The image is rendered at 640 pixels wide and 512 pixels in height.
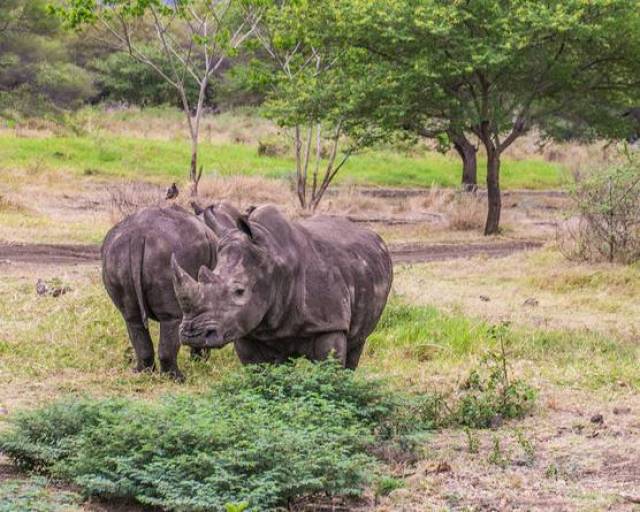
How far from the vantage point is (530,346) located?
37.0 ft

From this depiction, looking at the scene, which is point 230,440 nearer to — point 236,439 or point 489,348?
point 236,439

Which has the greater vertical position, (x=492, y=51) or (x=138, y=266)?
(x=492, y=51)

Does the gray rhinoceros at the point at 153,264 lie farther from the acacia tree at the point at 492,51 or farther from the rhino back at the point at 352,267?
the acacia tree at the point at 492,51

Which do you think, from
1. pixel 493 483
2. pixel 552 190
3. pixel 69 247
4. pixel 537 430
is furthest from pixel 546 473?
pixel 552 190

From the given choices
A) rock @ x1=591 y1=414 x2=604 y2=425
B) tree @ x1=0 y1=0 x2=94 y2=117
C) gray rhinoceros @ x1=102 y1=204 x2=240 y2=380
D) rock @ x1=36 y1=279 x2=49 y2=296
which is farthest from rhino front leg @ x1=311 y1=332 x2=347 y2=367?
tree @ x1=0 y1=0 x2=94 y2=117

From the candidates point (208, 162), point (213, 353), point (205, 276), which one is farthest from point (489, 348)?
point (208, 162)

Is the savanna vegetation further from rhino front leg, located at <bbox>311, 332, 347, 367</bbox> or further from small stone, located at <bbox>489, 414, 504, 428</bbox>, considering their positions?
rhino front leg, located at <bbox>311, 332, 347, 367</bbox>

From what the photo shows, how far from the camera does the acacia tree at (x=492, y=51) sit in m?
21.6

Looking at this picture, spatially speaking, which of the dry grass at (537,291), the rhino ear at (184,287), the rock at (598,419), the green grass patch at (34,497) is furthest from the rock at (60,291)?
the rock at (598,419)

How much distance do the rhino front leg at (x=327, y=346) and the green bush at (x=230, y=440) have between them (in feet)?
0.71

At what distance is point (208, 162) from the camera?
33.1 m

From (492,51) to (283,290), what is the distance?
49.3 ft

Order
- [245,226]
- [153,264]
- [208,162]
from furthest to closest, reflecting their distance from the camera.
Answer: [208,162] < [153,264] < [245,226]

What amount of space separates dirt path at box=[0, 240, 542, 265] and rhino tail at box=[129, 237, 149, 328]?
6.69 metres
